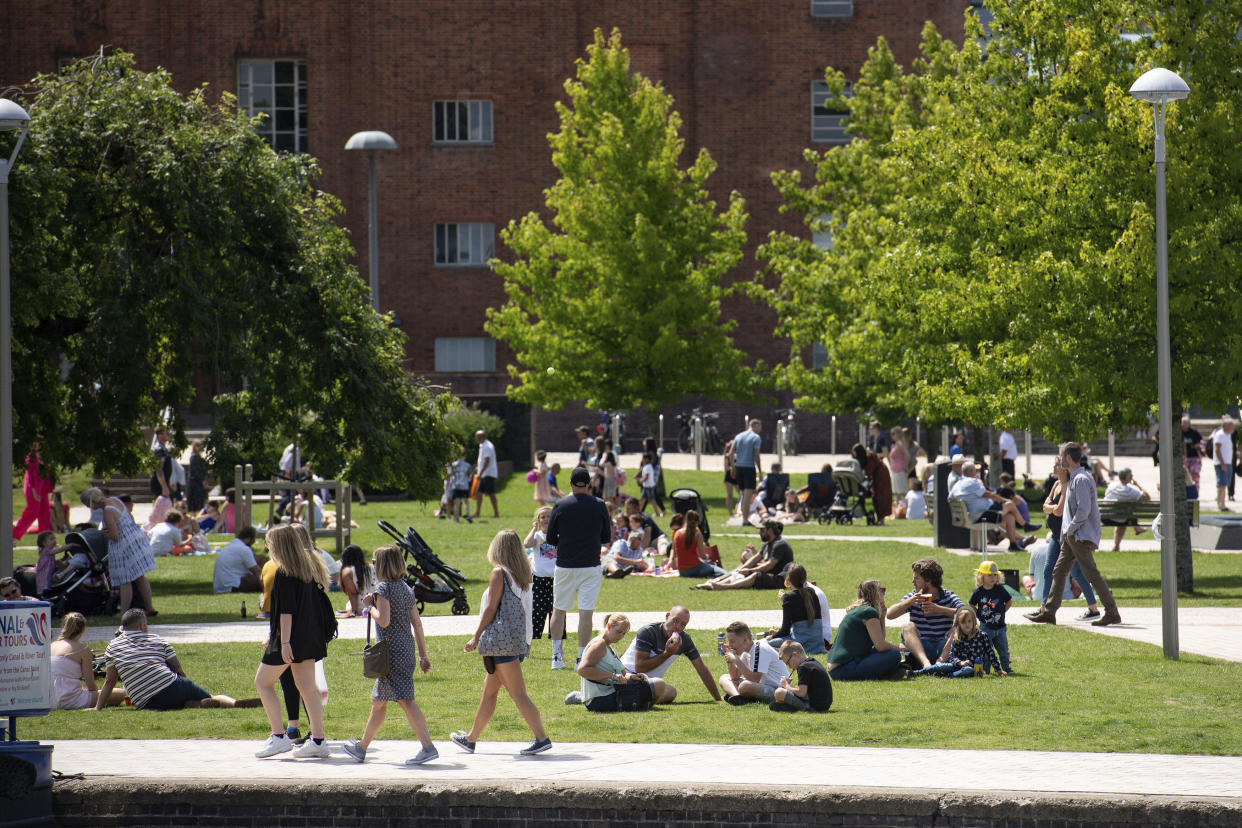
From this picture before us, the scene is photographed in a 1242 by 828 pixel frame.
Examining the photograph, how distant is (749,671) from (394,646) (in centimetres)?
336

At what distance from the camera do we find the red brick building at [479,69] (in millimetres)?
50375

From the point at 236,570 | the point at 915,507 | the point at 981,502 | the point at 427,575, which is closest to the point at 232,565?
the point at 236,570

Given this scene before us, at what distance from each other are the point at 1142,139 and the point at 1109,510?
6.57 m

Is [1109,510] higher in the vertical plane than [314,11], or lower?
lower

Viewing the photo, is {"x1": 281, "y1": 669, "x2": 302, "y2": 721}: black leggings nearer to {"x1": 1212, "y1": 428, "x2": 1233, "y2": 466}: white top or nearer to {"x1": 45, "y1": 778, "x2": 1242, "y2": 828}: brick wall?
{"x1": 45, "y1": 778, "x2": 1242, "y2": 828}: brick wall

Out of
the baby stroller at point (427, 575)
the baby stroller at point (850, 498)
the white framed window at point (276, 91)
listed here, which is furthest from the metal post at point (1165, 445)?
the white framed window at point (276, 91)

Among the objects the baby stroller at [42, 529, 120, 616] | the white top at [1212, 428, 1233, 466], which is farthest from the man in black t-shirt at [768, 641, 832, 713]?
the white top at [1212, 428, 1233, 466]

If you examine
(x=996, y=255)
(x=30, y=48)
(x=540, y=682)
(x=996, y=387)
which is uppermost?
(x=30, y=48)

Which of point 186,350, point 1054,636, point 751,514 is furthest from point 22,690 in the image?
→ point 751,514

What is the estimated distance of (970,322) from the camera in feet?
74.6

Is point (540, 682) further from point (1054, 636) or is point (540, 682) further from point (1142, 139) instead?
point (1142, 139)

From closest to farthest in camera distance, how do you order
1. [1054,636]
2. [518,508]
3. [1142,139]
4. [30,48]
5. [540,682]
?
[540,682] → [1054,636] → [1142,139] → [518,508] → [30,48]

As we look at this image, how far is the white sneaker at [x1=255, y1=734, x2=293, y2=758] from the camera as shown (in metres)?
10.5

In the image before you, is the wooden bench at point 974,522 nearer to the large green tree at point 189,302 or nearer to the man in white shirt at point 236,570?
the large green tree at point 189,302
